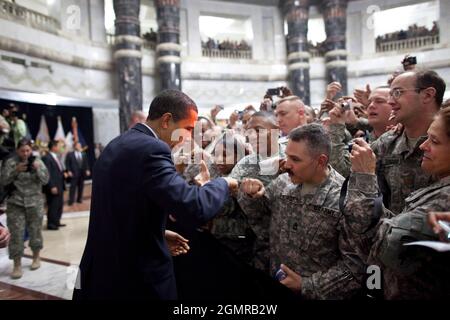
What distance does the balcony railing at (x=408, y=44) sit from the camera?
1284 centimetres

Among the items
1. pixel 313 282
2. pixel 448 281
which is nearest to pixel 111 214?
pixel 313 282

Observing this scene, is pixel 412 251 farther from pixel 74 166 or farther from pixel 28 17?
pixel 28 17

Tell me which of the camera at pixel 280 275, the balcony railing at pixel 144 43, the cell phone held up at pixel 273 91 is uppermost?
the balcony railing at pixel 144 43

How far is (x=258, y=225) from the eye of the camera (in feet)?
7.63

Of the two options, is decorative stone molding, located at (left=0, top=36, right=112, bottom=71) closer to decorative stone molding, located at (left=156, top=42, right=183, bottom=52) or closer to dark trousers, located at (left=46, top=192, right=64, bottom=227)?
decorative stone molding, located at (left=156, top=42, right=183, bottom=52)

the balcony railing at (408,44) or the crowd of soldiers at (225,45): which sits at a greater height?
the crowd of soldiers at (225,45)

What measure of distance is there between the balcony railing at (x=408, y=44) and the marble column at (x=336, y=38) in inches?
67.7

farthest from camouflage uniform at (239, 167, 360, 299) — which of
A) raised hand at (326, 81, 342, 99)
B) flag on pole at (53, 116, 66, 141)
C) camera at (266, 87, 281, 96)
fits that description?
flag on pole at (53, 116, 66, 141)

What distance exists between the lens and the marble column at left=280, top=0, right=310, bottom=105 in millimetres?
13172

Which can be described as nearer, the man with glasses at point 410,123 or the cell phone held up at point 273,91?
the man with glasses at point 410,123

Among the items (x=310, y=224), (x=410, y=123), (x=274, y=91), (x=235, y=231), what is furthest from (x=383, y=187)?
(x=274, y=91)

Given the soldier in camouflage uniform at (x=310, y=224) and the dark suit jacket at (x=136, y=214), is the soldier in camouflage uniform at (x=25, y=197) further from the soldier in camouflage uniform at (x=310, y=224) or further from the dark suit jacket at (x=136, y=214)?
the soldier in camouflage uniform at (x=310, y=224)

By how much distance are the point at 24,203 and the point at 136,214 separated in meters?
3.81

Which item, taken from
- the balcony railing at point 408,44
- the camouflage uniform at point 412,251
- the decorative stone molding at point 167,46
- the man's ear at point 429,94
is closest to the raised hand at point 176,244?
the camouflage uniform at point 412,251
